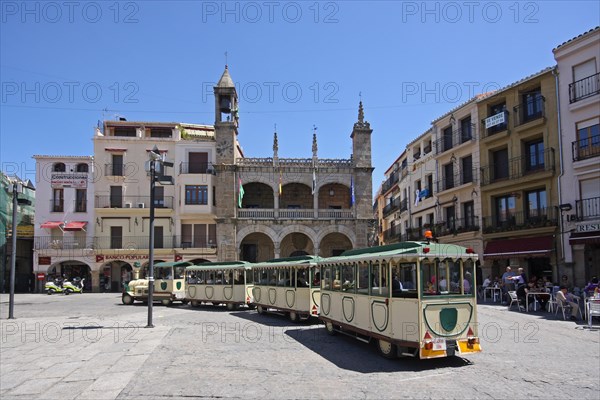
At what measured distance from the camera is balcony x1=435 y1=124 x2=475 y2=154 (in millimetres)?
30766

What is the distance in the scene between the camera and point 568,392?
7.72 meters

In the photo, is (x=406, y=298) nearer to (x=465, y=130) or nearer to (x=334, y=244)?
(x=465, y=130)

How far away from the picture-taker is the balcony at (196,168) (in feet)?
129

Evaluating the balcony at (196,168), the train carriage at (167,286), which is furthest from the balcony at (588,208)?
the balcony at (196,168)

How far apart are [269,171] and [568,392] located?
104 ft

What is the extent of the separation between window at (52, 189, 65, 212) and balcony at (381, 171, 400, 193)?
2877 centimetres

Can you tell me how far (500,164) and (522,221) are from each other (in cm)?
382

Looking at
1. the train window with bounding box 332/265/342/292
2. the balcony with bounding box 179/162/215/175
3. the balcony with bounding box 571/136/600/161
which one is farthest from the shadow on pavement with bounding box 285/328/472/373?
the balcony with bounding box 179/162/215/175

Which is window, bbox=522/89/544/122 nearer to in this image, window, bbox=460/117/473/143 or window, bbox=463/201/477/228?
window, bbox=460/117/473/143

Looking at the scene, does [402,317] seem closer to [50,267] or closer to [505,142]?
[505,142]

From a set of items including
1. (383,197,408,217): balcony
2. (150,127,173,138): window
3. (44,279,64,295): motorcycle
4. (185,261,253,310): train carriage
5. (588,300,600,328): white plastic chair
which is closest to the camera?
(588,300,600,328): white plastic chair

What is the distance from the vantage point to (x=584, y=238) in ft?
72.7

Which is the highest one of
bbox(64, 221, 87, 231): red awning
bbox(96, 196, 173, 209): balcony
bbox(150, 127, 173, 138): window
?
bbox(150, 127, 173, 138): window

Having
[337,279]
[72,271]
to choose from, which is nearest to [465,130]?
[337,279]
